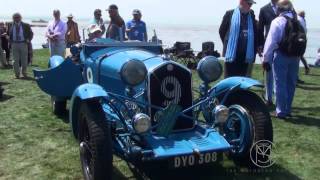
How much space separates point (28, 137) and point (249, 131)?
2849mm

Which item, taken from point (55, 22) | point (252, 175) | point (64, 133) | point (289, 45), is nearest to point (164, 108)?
point (252, 175)

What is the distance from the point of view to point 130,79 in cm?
424

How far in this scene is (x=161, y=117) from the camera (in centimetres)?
435

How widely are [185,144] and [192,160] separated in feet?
0.68

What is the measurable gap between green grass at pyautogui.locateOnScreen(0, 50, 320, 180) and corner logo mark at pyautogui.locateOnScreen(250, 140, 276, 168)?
97mm

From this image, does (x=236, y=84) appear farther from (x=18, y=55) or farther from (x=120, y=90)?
(x=18, y=55)

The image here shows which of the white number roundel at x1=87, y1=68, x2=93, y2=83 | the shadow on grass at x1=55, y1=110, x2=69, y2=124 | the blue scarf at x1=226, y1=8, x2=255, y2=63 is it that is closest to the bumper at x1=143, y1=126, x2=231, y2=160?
the white number roundel at x1=87, y1=68, x2=93, y2=83

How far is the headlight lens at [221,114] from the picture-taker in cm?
443

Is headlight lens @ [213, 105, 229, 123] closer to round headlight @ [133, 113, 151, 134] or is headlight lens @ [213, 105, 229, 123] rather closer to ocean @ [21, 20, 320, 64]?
round headlight @ [133, 113, 151, 134]

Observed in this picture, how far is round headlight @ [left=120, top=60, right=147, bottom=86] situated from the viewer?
4219mm

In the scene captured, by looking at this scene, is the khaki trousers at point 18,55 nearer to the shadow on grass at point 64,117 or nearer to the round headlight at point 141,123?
the shadow on grass at point 64,117

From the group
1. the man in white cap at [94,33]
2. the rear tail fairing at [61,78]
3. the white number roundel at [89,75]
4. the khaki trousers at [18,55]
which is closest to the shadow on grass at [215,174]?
the white number roundel at [89,75]

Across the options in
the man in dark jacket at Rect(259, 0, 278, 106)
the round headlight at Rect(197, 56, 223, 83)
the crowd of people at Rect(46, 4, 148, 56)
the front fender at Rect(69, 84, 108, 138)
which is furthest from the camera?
the man in dark jacket at Rect(259, 0, 278, 106)

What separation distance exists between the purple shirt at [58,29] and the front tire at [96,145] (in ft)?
22.3
